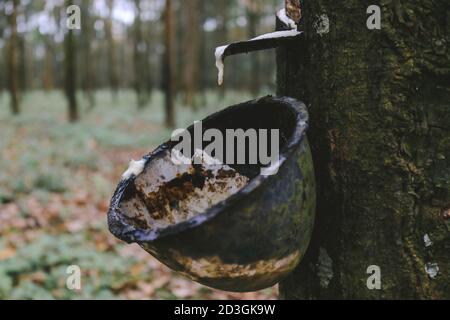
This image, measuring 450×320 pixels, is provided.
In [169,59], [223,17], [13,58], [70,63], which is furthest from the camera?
[223,17]

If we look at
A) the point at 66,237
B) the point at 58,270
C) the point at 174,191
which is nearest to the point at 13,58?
the point at 66,237

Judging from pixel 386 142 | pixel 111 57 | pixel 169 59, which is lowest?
pixel 386 142

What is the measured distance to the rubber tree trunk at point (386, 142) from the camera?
59.1 inches

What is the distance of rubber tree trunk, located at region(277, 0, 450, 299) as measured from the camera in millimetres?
1502

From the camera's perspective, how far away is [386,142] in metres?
1.53

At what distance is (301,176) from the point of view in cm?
138

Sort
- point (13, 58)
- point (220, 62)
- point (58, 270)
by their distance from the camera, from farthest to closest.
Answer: point (13, 58) < point (58, 270) < point (220, 62)

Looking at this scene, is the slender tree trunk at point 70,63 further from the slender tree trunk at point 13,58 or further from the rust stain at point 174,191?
the rust stain at point 174,191

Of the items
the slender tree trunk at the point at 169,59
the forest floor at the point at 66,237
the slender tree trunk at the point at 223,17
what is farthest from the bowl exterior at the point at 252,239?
the slender tree trunk at the point at 223,17

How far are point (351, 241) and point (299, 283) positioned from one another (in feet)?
1.11

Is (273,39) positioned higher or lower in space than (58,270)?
higher

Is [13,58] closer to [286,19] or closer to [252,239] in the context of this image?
[286,19]
